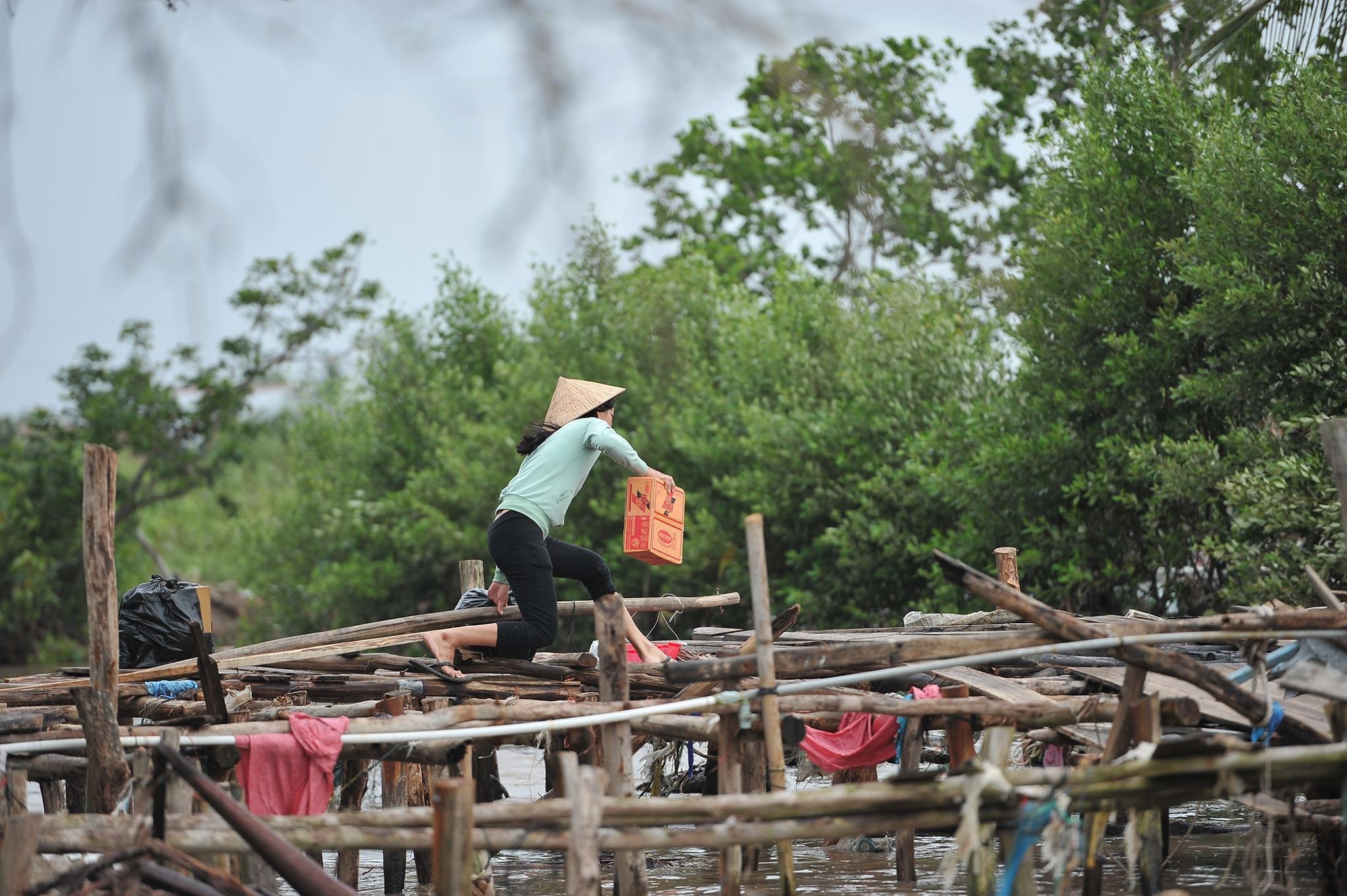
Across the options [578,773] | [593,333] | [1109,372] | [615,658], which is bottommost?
[578,773]

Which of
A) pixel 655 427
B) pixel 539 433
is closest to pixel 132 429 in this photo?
pixel 655 427

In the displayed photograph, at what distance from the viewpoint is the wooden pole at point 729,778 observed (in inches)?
209

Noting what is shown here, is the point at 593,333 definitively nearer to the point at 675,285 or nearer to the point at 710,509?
Answer: the point at 675,285

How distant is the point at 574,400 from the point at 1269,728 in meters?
3.53

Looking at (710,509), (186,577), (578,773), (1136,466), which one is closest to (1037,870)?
(578,773)

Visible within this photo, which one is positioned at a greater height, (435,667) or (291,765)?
(435,667)

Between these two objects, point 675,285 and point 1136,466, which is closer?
point 1136,466

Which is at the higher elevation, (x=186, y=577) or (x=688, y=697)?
(x=186, y=577)

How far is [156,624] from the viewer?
22.6 ft

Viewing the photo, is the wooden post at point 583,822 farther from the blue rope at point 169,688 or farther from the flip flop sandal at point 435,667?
the blue rope at point 169,688

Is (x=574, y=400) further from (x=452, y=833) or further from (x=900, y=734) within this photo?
(x=452, y=833)

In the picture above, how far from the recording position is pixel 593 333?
60.1ft

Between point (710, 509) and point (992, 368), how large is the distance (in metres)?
3.83

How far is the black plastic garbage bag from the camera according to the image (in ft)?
22.6
